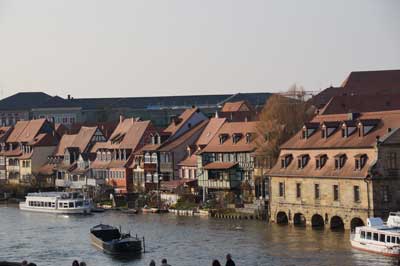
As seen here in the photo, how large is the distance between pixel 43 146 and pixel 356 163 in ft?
205

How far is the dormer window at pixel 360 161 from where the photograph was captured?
63.3 metres

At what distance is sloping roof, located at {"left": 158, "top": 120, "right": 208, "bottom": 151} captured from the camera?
96694 millimetres

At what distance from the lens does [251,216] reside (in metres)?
75.7

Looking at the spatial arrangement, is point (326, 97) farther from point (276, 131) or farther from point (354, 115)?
point (354, 115)

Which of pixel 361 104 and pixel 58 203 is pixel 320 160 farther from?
pixel 58 203

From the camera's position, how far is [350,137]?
66125mm

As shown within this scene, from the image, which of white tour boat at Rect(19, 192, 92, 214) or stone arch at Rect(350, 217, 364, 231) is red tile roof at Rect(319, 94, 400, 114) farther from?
white tour boat at Rect(19, 192, 92, 214)

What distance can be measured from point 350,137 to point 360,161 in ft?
9.78

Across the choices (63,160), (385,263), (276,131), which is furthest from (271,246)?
(63,160)

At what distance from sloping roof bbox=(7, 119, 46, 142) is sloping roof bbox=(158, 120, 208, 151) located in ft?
98.9

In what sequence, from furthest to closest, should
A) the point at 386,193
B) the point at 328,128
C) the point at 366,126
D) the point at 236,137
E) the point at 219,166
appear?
the point at 236,137, the point at 219,166, the point at 328,128, the point at 366,126, the point at 386,193

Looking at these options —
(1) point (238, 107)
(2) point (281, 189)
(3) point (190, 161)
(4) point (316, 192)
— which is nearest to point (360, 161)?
(4) point (316, 192)

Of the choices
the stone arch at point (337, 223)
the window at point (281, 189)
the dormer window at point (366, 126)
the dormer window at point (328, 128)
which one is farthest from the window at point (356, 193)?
the window at point (281, 189)

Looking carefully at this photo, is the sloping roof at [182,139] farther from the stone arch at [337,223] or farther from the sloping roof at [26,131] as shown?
the stone arch at [337,223]
